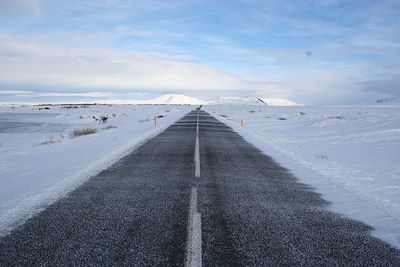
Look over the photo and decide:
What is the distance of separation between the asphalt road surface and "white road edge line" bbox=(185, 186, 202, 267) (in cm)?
1

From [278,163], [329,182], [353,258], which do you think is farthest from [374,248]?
[278,163]

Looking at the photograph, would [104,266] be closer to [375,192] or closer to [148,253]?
[148,253]

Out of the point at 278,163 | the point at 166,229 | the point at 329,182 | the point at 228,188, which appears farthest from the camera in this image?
the point at 278,163

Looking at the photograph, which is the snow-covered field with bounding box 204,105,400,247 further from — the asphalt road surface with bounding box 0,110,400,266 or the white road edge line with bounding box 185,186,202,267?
the white road edge line with bounding box 185,186,202,267

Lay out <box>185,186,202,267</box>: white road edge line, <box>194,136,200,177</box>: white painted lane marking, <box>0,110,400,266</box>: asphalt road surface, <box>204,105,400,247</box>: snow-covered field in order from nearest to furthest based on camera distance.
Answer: <box>185,186,202,267</box>: white road edge line → <box>0,110,400,266</box>: asphalt road surface → <box>204,105,400,247</box>: snow-covered field → <box>194,136,200,177</box>: white painted lane marking

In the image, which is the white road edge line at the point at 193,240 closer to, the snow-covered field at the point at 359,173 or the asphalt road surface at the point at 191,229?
the asphalt road surface at the point at 191,229

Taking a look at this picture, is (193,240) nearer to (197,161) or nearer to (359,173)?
(197,161)

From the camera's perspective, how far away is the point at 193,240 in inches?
201

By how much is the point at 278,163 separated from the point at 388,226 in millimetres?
6759

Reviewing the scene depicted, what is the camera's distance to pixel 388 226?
6113 mm

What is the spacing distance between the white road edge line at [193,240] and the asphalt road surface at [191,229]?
0.01 meters

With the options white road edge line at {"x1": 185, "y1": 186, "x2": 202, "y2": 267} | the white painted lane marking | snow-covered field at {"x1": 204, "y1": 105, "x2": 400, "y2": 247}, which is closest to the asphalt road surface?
white road edge line at {"x1": 185, "y1": 186, "x2": 202, "y2": 267}

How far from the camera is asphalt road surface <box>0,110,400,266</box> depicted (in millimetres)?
4582

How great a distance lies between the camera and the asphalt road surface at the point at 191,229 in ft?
15.0
